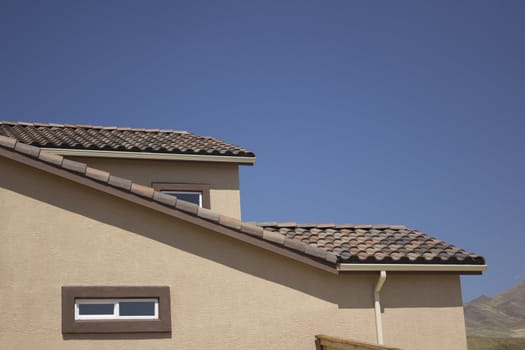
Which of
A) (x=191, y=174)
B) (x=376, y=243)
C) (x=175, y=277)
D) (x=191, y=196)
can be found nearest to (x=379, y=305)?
(x=376, y=243)

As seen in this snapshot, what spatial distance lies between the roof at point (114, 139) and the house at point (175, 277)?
4420mm

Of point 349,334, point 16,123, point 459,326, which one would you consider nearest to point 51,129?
point 16,123

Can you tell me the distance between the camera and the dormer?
16531mm

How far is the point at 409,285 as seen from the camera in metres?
13.6

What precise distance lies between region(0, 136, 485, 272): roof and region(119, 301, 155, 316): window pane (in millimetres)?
1509

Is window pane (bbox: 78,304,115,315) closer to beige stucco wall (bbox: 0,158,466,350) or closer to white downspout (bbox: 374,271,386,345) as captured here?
beige stucco wall (bbox: 0,158,466,350)

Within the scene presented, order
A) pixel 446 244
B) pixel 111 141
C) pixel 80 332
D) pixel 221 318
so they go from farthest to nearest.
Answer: pixel 111 141 → pixel 446 244 → pixel 221 318 → pixel 80 332

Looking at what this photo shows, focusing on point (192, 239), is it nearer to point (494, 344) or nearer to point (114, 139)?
point (114, 139)

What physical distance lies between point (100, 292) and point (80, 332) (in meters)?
0.68

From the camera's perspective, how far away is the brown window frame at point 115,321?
1134cm

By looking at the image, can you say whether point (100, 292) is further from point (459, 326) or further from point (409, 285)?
point (459, 326)

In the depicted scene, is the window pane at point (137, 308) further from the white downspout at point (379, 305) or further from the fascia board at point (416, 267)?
the white downspout at point (379, 305)

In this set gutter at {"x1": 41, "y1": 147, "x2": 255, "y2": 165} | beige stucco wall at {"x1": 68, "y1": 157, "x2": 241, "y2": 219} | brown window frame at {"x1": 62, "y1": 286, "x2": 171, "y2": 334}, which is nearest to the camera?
brown window frame at {"x1": 62, "y1": 286, "x2": 171, "y2": 334}

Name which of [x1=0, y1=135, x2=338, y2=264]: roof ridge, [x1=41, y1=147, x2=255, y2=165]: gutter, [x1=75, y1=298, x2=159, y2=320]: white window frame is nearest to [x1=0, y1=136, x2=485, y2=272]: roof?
[x1=0, y1=135, x2=338, y2=264]: roof ridge
